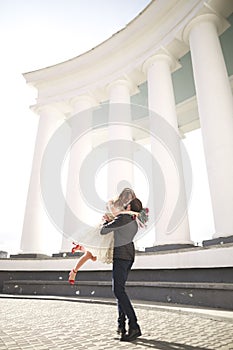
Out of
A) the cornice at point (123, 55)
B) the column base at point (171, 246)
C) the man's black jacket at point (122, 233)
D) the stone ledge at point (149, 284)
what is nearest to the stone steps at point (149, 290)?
the stone ledge at point (149, 284)

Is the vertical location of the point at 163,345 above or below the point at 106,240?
below

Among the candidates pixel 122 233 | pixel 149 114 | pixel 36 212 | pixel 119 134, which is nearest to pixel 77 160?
pixel 119 134

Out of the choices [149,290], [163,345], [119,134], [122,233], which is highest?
[119,134]

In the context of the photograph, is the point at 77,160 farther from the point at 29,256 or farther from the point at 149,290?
the point at 149,290

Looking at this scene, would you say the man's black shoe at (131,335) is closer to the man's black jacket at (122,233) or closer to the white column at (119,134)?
the man's black jacket at (122,233)

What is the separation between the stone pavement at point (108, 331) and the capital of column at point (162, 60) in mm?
16761

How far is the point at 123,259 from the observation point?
5.54m

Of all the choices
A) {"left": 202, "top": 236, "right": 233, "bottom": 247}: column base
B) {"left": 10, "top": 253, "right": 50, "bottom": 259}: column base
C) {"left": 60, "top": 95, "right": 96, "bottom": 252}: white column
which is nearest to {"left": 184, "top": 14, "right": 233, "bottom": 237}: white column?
{"left": 202, "top": 236, "right": 233, "bottom": 247}: column base

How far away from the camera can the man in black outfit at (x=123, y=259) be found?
5223 millimetres

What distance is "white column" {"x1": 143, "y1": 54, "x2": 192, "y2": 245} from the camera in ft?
45.9

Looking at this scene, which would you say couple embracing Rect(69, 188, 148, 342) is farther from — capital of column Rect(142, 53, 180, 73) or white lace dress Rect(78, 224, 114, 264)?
capital of column Rect(142, 53, 180, 73)

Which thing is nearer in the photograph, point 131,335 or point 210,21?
point 131,335

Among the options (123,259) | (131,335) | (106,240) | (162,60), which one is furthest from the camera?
(162,60)

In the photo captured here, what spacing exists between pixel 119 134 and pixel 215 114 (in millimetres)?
7614
